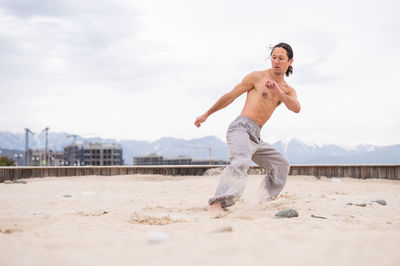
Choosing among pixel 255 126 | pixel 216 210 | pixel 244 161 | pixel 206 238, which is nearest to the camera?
pixel 206 238

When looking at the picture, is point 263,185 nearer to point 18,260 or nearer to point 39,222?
point 39,222

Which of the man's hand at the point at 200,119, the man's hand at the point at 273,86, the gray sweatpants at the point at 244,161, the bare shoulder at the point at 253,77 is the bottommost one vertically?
the gray sweatpants at the point at 244,161

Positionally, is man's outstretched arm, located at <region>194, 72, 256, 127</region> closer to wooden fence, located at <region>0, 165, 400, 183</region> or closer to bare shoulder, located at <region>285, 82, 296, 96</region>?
bare shoulder, located at <region>285, 82, 296, 96</region>

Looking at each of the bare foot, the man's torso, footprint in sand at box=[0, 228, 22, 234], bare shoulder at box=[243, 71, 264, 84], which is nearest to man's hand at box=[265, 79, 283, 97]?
the man's torso

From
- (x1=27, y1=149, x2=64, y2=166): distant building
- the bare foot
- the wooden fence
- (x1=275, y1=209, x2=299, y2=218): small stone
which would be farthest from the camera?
(x1=27, y1=149, x2=64, y2=166): distant building

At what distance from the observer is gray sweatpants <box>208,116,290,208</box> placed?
14.1 feet

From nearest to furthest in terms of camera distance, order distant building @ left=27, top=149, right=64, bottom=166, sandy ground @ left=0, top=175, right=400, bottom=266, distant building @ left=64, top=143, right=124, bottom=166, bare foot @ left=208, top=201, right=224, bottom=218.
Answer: sandy ground @ left=0, top=175, right=400, bottom=266, bare foot @ left=208, top=201, right=224, bottom=218, distant building @ left=64, top=143, right=124, bottom=166, distant building @ left=27, top=149, right=64, bottom=166

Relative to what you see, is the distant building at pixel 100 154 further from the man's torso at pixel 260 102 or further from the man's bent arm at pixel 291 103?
the man's bent arm at pixel 291 103

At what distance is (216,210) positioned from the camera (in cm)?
421

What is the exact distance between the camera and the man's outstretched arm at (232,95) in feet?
15.5

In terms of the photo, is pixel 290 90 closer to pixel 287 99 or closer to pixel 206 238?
pixel 287 99

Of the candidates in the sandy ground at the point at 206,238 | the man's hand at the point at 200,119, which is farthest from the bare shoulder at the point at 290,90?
the sandy ground at the point at 206,238

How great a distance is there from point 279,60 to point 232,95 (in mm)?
690

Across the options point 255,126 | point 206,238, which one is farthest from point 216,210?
point 206,238
